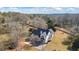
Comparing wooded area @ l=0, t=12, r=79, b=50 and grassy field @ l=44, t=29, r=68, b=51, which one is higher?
wooded area @ l=0, t=12, r=79, b=50

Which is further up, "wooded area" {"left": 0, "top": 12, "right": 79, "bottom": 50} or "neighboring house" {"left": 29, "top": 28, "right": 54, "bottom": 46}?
"wooded area" {"left": 0, "top": 12, "right": 79, "bottom": 50}

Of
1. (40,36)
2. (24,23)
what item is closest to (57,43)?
(40,36)

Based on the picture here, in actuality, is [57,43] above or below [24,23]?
below

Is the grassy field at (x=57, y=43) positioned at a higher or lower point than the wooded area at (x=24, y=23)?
lower

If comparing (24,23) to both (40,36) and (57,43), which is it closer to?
(40,36)
